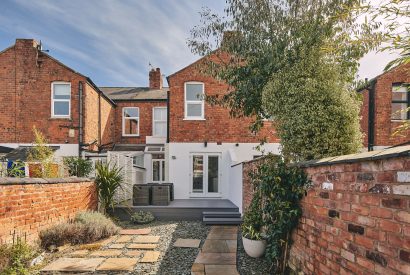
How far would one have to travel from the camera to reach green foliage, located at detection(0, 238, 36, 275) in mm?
3945

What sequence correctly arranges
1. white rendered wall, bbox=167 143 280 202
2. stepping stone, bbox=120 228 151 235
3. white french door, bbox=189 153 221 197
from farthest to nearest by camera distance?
white french door, bbox=189 153 221 197, white rendered wall, bbox=167 143 280 202, stepping stone, bbox=120 228 151 235

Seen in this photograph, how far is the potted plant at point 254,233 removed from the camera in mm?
5082

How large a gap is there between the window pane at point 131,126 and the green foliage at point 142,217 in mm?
9895

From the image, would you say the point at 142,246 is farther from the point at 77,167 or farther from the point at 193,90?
the point at 193,90

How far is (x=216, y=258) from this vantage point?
5.07m

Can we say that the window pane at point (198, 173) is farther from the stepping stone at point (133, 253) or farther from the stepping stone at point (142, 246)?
the stepping stone at point (133, 253)

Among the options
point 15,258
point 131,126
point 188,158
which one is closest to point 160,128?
point 131,126

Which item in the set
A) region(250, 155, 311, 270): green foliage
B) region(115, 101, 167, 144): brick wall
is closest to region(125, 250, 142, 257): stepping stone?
region(250, 155, 311, 270): green foliage

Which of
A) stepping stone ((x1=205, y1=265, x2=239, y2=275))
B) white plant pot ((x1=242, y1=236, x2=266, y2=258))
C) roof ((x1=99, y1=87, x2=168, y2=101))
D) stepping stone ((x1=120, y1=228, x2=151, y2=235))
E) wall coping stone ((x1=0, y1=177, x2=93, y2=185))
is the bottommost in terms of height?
stepping stone ((x1=120, y1=228, x2=151, y2=235))

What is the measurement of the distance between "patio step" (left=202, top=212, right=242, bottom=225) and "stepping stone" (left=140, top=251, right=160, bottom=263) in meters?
2.87

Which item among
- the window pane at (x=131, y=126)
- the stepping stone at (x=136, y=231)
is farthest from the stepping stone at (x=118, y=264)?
the window pane at (x=131, y=126)

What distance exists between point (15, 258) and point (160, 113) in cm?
1371

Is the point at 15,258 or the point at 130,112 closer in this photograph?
the point at 15,258

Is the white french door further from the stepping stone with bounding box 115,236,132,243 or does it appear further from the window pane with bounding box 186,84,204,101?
the stepping stone with bounding box 115,236,132,243
